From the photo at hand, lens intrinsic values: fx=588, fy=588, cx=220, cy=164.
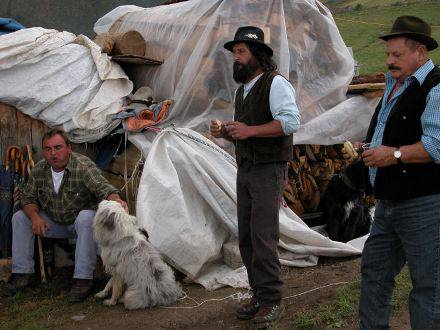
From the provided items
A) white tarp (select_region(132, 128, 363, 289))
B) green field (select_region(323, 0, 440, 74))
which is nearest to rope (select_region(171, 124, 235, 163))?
white tarp (select_region(132, 128, 363, 289))

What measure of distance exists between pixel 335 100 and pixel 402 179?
3.57 m

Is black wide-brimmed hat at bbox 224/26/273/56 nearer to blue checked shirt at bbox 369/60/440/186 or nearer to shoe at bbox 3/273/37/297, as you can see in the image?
blue checked shirt at bbox 369/60/440/186

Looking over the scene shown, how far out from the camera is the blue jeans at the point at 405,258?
2.99 meters

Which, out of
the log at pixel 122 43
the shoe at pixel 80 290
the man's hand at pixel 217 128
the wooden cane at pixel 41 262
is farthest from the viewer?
the log at pixel 122 43

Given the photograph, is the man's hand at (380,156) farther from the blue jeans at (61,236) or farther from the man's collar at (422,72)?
the blue jeans at (61,236)

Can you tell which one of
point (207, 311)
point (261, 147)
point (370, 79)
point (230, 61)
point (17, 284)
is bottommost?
→ point (17, 284)

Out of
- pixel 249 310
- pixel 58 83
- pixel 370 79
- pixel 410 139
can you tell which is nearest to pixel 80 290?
pixel 249 310

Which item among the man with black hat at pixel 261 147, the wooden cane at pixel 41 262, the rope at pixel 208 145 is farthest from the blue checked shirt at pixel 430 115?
the wooden cane at pixel 41 262

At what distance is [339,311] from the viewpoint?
4.41 meters

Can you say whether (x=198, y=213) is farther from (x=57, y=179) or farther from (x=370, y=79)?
(x=370, y=79)

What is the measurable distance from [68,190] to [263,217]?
1.99 metres

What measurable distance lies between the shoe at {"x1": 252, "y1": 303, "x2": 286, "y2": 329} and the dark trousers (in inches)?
1.7

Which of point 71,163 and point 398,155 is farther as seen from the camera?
point 71,163

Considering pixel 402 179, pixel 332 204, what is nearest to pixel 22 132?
pixel 332 204
